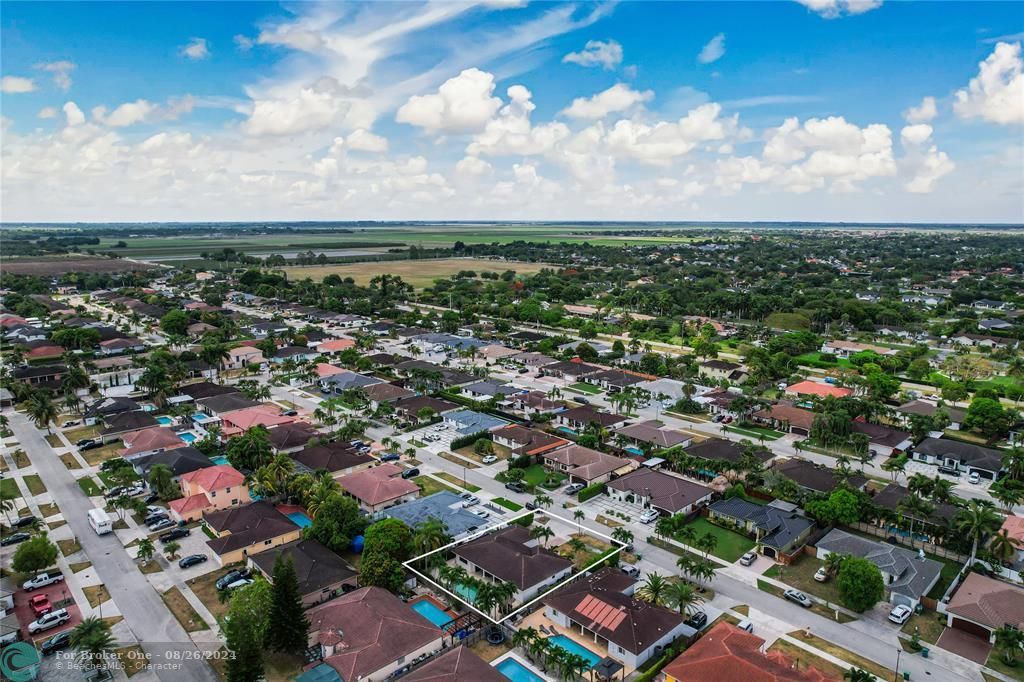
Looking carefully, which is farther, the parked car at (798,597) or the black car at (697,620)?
the parked car at (798,597)

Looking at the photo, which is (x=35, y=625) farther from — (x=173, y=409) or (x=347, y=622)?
(x=173, y=409)

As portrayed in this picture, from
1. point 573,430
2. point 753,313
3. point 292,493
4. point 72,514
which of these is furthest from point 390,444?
point 753,313

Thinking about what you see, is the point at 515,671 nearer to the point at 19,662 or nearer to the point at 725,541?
the point at 725,541

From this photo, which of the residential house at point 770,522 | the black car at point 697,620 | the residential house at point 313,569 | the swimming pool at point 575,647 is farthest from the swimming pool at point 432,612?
the residential house at point 770,522

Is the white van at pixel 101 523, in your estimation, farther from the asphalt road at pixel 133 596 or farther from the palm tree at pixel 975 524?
the palm tree at pixel 975 524

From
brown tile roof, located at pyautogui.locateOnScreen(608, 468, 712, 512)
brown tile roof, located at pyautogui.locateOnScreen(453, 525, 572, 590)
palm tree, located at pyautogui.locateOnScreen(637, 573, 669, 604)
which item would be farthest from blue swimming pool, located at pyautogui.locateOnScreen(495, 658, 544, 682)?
brown tile roof, located at pyautogui.locateOnScreen(608, 468, 712, 512)

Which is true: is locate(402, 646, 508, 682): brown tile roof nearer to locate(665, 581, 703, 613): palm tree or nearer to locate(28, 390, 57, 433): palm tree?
locate(665, 581, 703, 613): palm tree

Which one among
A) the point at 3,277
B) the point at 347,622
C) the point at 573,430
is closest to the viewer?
the point at 347,622
